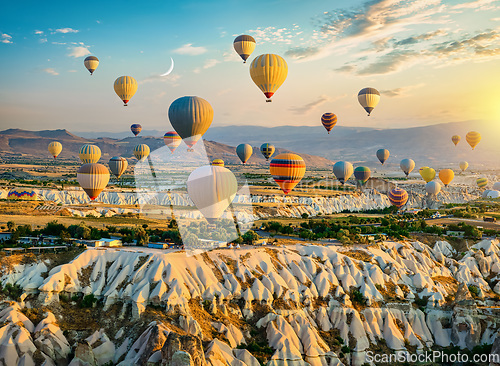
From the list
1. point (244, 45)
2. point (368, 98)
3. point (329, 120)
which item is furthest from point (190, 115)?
point (329, 120)

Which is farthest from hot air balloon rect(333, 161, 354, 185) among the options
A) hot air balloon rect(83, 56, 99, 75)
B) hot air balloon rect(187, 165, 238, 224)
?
hot air balloon rect(83, 56, 99, 75)

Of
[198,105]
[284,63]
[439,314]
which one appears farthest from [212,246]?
[284,63]

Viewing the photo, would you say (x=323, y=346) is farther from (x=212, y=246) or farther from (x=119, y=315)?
(x=119, y=315)

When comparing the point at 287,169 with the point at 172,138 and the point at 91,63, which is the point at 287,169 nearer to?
the point at 91,63

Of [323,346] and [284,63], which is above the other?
[284,63]

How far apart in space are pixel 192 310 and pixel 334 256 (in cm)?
1940

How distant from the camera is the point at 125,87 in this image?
9319 centimetres

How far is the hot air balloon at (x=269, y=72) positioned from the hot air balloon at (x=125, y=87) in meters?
34.5

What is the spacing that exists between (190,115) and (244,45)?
20.3 metres

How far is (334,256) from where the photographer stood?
53469mm

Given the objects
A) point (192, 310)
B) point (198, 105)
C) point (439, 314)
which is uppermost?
point (198, 105)

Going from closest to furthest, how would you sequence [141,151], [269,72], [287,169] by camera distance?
1. [269,72]
2. [287,169]
3. [141,151]

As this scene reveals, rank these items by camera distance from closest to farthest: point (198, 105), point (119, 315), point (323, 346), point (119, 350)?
point (119, 350)
point (119, 315)
point (323, 346)
point (198, 105)

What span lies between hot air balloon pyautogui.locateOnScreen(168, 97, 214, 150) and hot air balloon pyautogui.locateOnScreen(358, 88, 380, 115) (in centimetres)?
4548
